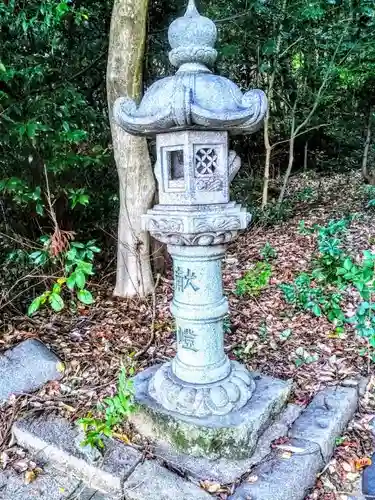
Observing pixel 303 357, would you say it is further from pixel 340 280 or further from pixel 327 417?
pixel 340 280

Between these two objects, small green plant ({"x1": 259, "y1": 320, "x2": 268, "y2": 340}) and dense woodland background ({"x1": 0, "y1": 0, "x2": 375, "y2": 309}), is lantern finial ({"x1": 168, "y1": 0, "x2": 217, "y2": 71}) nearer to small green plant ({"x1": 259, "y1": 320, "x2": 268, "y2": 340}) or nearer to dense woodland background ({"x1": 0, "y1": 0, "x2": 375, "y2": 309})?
dense woodland background ({"x1": 0, "y1": 0, "x2": 375, "y2": 309})

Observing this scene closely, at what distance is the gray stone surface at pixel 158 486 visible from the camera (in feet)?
5.94

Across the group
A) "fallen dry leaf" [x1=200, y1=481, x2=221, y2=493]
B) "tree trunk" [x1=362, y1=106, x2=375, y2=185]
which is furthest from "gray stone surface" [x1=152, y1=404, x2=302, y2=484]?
"tree trunk" [x1=362, y1=106, x2=375, y2=185]

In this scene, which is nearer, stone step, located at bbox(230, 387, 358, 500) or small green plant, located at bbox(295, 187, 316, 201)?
stone step, located at bbox(230, 387, 358, 500)

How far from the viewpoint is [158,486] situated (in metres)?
1.86

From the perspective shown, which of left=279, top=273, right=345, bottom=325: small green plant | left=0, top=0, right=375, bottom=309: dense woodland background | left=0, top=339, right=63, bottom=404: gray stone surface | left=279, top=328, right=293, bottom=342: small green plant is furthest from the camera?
left=279, top=328, right=293, bottom=342: small green plant

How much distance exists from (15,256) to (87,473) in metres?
1.92

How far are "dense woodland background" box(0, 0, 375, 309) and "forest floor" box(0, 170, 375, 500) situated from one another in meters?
0.56

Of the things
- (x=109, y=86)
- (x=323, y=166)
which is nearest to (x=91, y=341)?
(x=109, y=86)

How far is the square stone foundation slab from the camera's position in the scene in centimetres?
199

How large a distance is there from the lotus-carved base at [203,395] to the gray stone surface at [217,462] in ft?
0.67

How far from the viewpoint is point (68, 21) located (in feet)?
13.4

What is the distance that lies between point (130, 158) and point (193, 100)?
174 cm

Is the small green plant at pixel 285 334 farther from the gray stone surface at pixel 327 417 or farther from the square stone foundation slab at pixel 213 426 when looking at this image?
the square stone foundation slab at pixel 213 426
